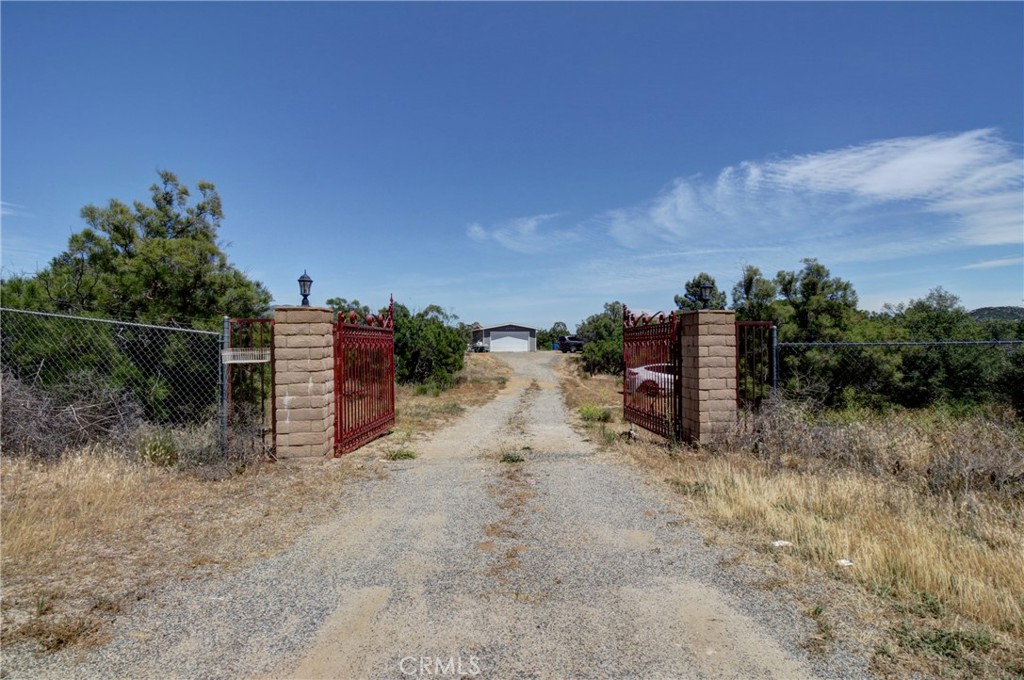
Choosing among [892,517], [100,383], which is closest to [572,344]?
[100,383]

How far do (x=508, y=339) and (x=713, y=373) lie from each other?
199 ft

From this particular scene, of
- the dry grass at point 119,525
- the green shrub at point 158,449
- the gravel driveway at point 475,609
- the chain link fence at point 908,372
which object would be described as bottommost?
the gravel driveway at point 475,609

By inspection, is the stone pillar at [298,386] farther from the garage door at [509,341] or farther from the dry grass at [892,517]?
the garage door at [509,341]

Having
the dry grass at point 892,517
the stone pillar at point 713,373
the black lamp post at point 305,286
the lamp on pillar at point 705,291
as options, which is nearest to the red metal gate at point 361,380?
the black lamp post at point 305,286

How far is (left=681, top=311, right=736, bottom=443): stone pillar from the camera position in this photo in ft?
27.8

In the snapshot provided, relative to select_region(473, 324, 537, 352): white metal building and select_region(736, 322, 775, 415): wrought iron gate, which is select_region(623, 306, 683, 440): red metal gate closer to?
select_region(736, 322, 775, 415): wrought iron gate

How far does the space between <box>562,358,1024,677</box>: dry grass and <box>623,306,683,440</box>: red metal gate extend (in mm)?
826

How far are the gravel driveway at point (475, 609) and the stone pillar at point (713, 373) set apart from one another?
9.27 feet

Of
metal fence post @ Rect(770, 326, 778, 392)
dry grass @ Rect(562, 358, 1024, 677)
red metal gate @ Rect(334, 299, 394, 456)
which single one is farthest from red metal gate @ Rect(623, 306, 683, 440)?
red metal gate @ Rect(334, 299, 394, 456)

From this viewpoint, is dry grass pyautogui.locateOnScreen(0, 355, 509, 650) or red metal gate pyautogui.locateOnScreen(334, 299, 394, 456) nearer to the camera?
dry grass pyautogui.locateOnScreen(0, 355, 509, 650)

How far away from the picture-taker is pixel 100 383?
27.5 feet

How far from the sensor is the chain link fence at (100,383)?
727 centimetres

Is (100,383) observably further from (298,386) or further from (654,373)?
(654,373)

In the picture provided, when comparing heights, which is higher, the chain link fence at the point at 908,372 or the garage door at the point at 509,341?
the garage door at the point at 509,341
